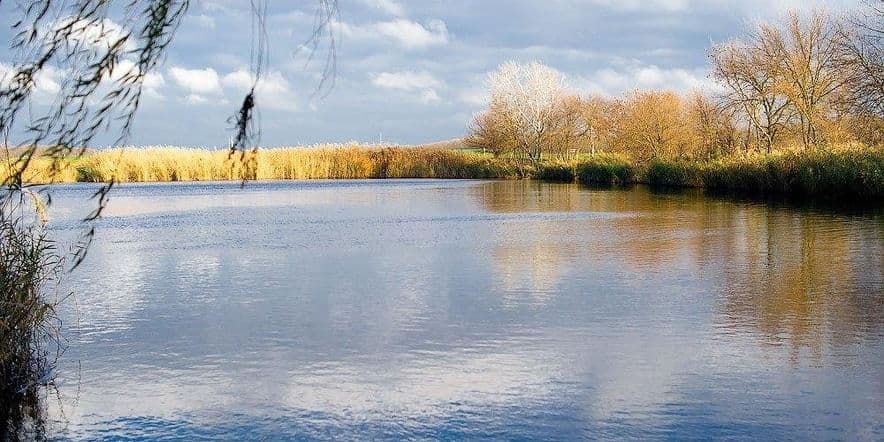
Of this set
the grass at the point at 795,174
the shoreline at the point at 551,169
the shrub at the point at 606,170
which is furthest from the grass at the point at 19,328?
the shrub at the point at 606,170

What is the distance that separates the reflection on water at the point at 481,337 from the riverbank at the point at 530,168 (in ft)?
31.5

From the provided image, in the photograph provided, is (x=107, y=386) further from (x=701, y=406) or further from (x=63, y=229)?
(x=63, y=229)

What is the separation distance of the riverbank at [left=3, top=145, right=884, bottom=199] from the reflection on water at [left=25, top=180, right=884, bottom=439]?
9615 millimetres

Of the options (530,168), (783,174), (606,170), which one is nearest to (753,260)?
(783,174)

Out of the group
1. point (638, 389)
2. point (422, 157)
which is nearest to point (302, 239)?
point (638, 389)

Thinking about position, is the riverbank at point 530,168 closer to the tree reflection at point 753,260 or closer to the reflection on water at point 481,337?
the tree reflection at point 753,260

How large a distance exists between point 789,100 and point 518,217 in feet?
56.5

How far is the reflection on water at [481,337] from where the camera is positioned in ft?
17.1

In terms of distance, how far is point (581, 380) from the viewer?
5.89 meters

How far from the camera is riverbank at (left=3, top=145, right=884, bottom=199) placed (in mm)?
24141

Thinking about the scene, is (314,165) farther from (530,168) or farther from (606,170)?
(606,170)

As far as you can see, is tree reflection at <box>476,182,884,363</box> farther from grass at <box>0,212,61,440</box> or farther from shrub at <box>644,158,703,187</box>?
shrub at <box>644,158,703,187</box>

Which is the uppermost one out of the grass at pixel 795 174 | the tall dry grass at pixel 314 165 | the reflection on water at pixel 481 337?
the tall dry grass at pixel 314 165

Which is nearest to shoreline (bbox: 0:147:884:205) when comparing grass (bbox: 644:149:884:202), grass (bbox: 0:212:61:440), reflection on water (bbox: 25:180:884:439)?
grass (bbox: 644:149:884:202)
